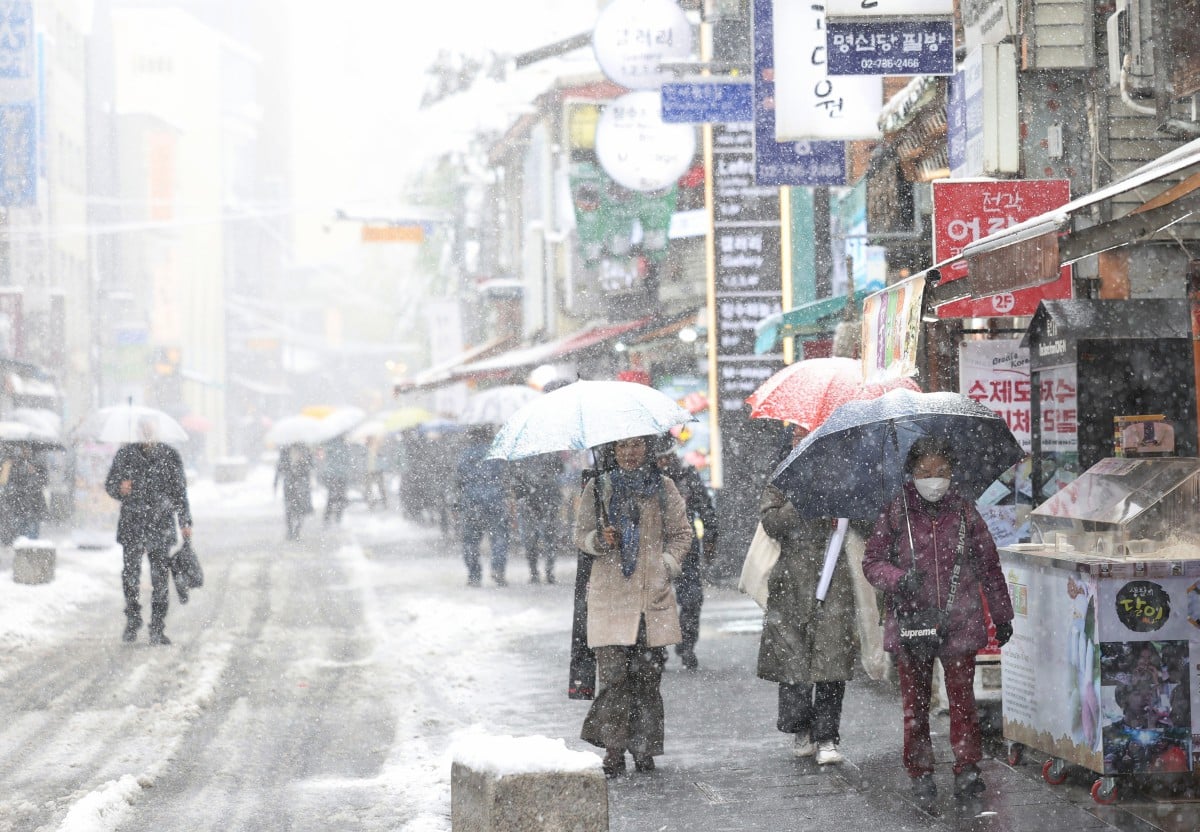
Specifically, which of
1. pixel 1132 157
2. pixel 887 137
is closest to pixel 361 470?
pixel 887 137

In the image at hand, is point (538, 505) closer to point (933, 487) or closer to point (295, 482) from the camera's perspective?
point (295, 482)

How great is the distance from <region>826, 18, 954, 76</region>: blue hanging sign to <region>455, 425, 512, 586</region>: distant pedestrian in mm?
9855

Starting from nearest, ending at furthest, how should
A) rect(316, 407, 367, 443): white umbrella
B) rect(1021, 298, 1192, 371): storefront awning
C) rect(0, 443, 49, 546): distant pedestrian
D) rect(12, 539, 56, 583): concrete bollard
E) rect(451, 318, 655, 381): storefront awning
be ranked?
rect(1021, 298, 1192, 371): storefront awning → rect(12, 539, 56, 583): concrete bollard → rect(0, 443, 49, 546): distant pedestrian → rect(451, 318, 655, 381): storefront awning → rect(316, 407, 367, 443): white umbrella

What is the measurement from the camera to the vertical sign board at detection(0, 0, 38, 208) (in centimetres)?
2678

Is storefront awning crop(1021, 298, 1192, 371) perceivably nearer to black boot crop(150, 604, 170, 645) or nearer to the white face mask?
the white face mask

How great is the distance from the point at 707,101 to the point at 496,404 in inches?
343

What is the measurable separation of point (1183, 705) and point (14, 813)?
18.2ft

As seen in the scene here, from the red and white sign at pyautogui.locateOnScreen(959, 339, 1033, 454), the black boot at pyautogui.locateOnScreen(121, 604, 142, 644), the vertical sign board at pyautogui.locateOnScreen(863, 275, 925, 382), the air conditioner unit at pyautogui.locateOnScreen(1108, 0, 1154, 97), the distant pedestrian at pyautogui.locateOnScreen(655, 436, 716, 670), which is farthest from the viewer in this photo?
the black boot at pyautogui.locateOnScreen(121, 604, 142, 644)

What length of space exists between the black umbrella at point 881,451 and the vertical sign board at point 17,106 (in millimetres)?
22776

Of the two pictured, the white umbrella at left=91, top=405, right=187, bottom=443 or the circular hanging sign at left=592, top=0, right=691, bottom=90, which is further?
the circular hanging sign at left=592, top=0, right=691, bottom=90

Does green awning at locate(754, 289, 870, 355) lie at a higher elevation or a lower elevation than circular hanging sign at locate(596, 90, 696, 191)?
lower

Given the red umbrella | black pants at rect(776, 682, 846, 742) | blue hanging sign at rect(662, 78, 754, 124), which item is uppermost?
blue hanging sign at rect(662, 78, 754, 124)

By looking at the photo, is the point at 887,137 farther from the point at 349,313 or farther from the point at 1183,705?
the point at 349,313

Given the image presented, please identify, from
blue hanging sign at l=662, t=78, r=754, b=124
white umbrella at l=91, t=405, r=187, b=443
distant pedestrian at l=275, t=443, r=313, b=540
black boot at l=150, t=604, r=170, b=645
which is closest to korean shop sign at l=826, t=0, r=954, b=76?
blue hanging sign at l=662, t=78, r=754, b=124
